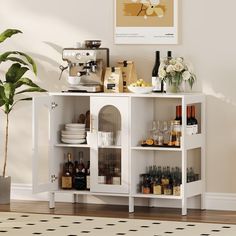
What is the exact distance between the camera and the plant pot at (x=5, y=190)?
24.1ft

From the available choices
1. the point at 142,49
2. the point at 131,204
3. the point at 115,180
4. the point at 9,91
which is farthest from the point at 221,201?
the point at 9,91

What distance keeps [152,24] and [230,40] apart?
0.65 meters

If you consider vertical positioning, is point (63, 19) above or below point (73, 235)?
above

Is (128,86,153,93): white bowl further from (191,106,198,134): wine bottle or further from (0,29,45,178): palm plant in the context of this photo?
(0,29,45,178): palm plant

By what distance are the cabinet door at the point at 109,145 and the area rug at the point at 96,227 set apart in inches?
16.4

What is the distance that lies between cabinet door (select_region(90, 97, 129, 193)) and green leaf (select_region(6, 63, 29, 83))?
0.68m

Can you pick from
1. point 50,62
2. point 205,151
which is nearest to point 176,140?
point 205,151

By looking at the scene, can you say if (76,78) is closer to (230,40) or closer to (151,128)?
(151,128)

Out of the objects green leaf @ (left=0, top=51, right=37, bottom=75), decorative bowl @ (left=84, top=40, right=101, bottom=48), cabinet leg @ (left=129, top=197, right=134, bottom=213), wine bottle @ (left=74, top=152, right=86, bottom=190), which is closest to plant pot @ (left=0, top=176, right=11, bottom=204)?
wine bottle @ (left=74, top=152, right=86, bottom=190)

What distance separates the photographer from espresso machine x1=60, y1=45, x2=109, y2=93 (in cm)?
711

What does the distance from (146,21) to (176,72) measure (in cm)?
56

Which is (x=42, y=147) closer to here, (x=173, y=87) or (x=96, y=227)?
(x=173, y=87)

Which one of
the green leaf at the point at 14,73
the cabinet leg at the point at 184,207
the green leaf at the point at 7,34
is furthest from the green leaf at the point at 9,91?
the cabinet leg at the point at 184,207

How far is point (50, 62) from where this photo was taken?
24.6 feet
